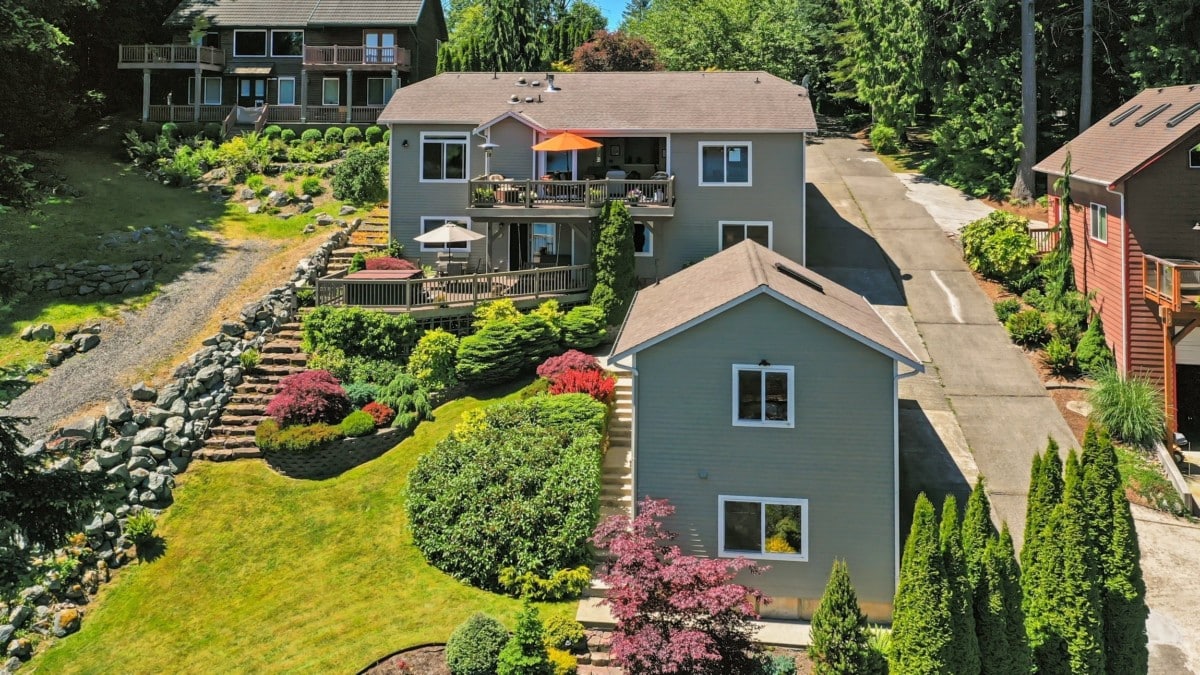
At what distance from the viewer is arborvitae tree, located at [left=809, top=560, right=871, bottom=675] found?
12.5 m

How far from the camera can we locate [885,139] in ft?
145

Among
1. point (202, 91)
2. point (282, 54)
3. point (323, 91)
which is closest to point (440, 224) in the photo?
point (323, 91)

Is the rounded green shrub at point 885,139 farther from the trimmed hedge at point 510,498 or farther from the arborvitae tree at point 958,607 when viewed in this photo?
the arborvitae tree at point 958,607

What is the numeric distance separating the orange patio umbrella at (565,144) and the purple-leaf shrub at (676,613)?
16447mm

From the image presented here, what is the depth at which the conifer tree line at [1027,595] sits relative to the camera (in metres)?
11.8

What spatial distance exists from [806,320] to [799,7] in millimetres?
42960

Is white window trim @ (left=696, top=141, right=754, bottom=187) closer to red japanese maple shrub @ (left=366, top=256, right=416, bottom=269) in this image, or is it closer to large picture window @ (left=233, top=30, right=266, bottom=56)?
red japanese maple shrub @ (left=366, top=256, right=416, bottom=269)

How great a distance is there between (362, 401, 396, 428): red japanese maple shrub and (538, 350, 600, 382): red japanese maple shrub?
4181mm

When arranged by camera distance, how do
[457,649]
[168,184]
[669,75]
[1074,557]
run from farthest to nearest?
[168,184], [669,75], [457,649], [1074,557]

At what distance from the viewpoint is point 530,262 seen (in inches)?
1186

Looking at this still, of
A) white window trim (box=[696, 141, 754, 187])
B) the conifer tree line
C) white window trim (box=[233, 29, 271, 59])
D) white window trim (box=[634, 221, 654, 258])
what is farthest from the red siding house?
white window trim (box=[233, 29, 271, 59])

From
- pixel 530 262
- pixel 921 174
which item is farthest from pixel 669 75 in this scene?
pixel 921 174

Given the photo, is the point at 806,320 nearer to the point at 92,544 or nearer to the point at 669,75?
the point at 92,544

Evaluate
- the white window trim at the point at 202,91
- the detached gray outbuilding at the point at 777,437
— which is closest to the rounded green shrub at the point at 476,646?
the detached gray outbuilding at the point at 777,437
